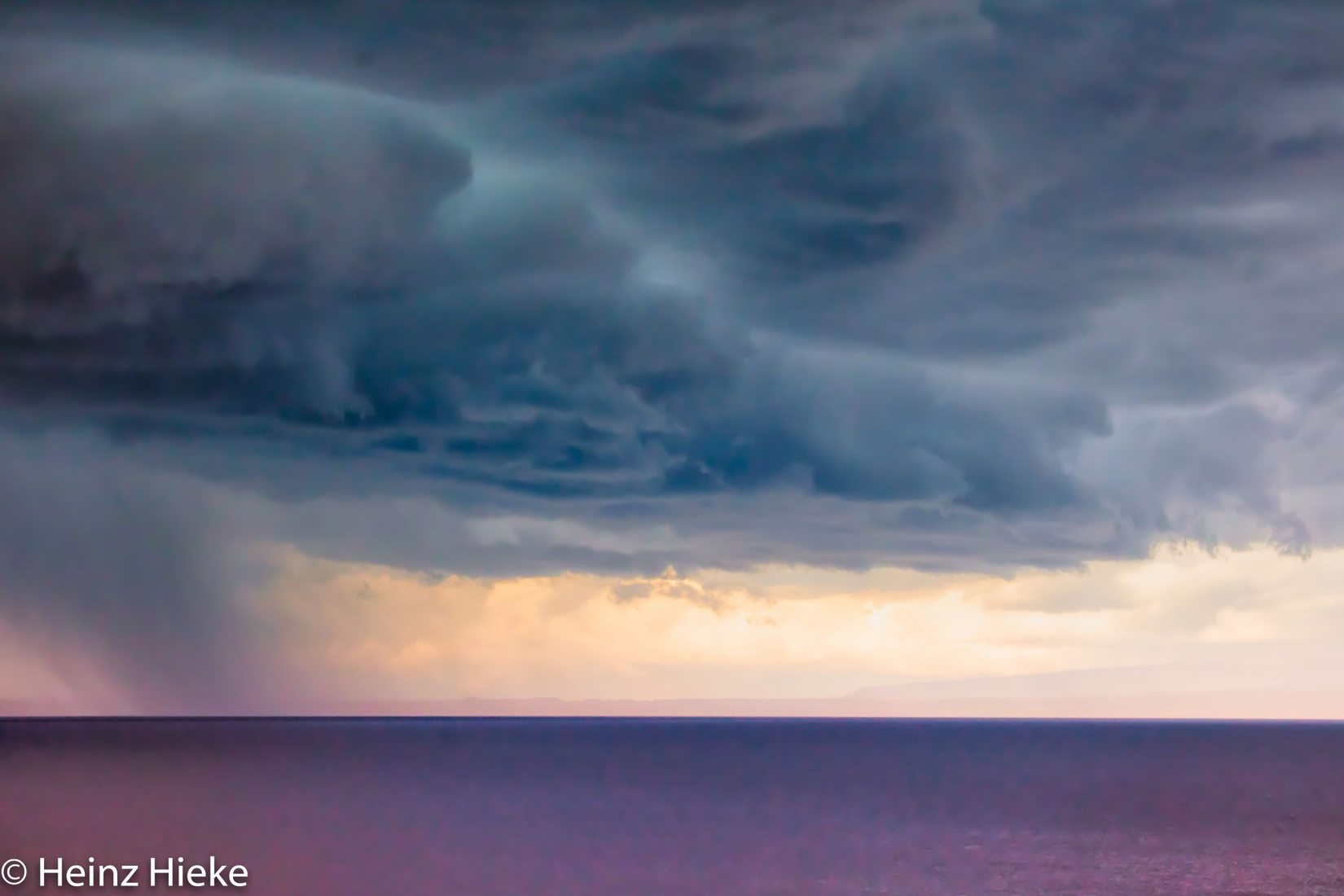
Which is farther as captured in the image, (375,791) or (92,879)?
(375,791)

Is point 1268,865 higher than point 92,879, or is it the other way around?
point 92,879

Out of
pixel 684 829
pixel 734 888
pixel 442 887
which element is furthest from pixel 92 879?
pixel 684 829

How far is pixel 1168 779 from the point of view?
5856 inches

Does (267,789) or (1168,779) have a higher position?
(267,789)

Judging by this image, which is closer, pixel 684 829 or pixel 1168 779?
pixel 684 829

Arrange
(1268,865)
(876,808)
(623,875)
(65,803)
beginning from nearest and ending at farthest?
(623,875), (1268,865), (65,803), (876,808)

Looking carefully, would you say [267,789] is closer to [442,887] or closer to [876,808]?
[876,808]

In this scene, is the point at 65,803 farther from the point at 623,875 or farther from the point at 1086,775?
the point at 1086,775

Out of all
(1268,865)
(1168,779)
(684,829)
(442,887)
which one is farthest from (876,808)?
(1168,779)

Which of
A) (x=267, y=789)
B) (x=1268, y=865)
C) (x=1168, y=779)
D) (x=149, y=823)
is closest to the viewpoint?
(x=1268, y=865)

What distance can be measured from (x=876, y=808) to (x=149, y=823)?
57.9 m

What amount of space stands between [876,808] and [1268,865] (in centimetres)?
3970

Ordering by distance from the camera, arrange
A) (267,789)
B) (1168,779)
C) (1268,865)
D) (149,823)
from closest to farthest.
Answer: (1268,865)
(149,823)
(267,789)
(1168,779)

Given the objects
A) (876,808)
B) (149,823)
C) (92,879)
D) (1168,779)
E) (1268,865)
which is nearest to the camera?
(92,879)
